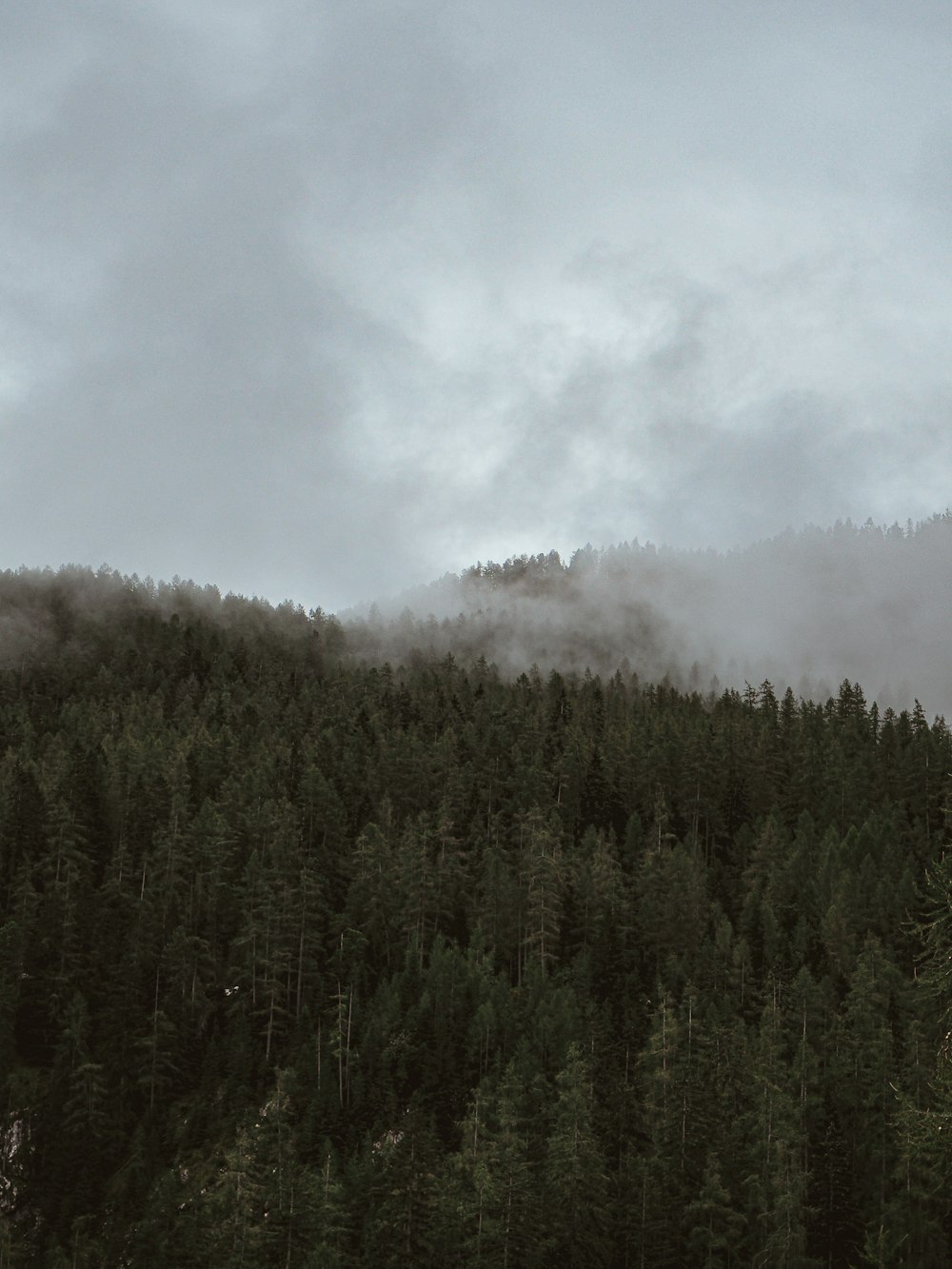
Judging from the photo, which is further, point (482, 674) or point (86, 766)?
point (482, 674)

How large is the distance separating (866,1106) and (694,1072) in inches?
371

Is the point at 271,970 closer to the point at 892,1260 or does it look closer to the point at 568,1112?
the point at 568,1112

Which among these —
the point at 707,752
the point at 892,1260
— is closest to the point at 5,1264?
the point at 892,1260

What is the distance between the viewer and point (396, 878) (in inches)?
3711

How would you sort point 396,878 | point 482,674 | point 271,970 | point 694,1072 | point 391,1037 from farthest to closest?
point 482,674 → point 396,878 → point 271,970 → point 391,1037 → point 694,1072

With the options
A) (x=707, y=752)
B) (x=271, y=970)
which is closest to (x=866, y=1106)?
(x=271, y=970)

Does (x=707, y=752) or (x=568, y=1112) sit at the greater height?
(x=707, y=752)

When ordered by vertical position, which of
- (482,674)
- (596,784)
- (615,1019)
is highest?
(482,674)

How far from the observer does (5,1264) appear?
65.7 metres

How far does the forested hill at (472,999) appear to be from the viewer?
58.1 meters

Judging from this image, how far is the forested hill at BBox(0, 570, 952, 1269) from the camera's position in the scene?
5809 centimetres

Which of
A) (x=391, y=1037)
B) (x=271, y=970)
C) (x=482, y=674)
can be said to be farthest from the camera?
(x=482, y=674)

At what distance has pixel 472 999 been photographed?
7794 cm

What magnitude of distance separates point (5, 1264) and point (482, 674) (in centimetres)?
13540
